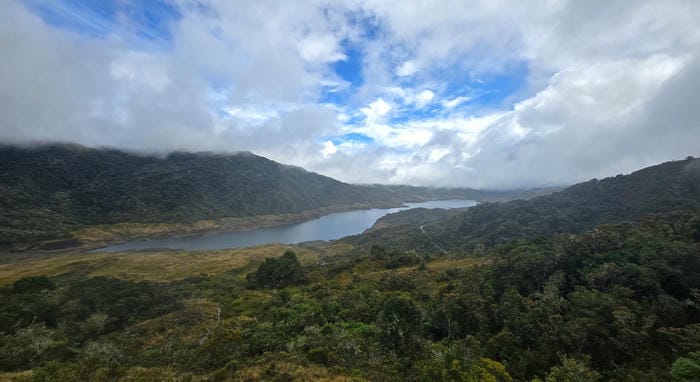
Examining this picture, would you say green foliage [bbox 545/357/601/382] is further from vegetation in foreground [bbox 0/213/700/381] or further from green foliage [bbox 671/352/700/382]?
green foliage [bbox 671/352/700/382]

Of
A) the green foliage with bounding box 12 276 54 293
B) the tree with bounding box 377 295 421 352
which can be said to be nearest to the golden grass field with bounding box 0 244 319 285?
the green foliage with bounding box 12 276 54 293

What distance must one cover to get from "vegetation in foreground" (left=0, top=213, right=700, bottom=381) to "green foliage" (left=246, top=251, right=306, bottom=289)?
7.57m

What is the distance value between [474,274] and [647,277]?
1884 cm

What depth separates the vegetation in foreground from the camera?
2014cm

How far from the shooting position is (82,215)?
541 ft

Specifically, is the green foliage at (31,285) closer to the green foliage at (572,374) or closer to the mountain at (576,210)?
the green foliage at (572,374)

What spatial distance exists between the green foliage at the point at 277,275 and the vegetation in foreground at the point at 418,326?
298 inches

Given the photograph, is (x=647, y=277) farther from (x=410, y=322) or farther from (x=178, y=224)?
(x=178, y=224)

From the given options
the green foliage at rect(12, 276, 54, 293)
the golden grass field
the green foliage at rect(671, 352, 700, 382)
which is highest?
the green foliage at rect(671, 352, 700, 382)

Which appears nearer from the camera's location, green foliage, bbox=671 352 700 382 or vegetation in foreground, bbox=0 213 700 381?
green foliage, bbox=671 352 700 382

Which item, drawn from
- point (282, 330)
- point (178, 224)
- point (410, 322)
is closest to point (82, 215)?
point (178, 224)

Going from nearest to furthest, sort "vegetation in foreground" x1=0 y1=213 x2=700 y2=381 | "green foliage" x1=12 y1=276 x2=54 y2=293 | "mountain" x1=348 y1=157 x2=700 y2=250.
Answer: "vegetation in foreground" x1=0 y1=213 x2=700 y2=381 < "green foliage" x1=12 y1=276 x2=54 y2=293 < "mountain" x1=348 y1=157 x2=700 y2=250

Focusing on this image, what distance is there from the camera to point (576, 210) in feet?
392

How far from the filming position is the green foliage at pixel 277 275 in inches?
2392
